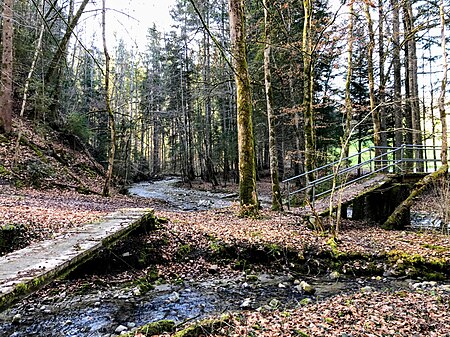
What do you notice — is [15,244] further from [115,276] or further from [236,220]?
[236,220]

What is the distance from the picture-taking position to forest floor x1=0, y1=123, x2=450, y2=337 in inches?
141

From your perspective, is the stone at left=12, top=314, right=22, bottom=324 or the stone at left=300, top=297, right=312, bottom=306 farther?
the stone at left=300, top=297, right=312, bottom=306

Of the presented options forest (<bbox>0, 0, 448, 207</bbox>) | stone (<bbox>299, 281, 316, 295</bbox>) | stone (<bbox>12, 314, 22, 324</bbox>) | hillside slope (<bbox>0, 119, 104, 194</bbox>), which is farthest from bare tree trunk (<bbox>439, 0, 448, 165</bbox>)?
hillside slope (<bbox>0, 119, 104, 194</bbox>)

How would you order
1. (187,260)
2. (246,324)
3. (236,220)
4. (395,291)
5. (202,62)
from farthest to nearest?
(202,62)
(236,220)
(187,260)
(395,291)
(246,324)

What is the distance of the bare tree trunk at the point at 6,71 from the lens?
473 inches

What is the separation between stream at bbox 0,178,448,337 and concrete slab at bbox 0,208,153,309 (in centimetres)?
87

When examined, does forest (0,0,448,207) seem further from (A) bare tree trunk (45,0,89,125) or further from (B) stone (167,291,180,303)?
(B) stone (167,291,180,303)

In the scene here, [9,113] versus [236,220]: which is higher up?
[9,113]

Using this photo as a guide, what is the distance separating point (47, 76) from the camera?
17078 millimetres

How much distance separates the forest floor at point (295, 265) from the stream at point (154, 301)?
0.09 metres

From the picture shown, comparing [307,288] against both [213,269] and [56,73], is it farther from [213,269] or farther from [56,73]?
[56,73]

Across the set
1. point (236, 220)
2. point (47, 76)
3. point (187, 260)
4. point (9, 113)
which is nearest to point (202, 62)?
point (47, 76)

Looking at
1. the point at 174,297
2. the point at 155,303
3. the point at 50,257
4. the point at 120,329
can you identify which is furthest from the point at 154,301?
the point at 50,257

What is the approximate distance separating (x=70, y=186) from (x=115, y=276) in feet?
28.1
